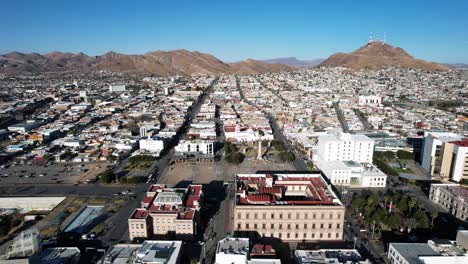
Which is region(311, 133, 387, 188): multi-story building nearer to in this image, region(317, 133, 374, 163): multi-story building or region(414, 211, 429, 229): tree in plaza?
region(317, 133, 374, 163): multi-story building

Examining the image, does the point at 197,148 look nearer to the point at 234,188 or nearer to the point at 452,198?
the point at 234,188

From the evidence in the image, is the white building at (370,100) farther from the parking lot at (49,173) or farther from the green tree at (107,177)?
the green tree at (107,177)

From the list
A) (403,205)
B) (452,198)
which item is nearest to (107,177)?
(403,205)

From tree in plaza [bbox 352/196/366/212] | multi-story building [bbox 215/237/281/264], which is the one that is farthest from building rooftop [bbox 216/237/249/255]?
tree in plaza [bbox 352/196/366/212]

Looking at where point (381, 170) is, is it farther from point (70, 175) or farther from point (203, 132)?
point (70, 175)

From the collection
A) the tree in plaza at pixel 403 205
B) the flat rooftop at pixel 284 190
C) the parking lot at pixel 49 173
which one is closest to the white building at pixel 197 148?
the parking lot at pixel 49 173
